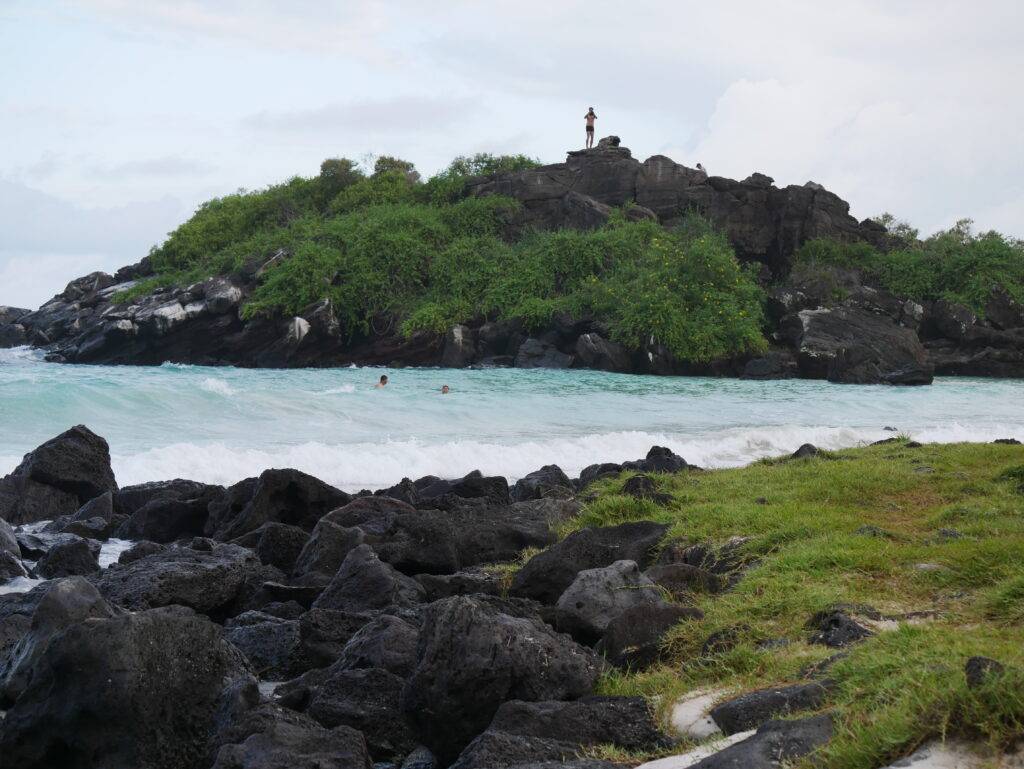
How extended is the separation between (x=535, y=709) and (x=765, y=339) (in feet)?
119

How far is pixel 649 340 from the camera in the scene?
37781 millimetres

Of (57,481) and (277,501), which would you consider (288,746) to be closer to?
(277,501)

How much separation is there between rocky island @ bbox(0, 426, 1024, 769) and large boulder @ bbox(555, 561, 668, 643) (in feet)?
0.06

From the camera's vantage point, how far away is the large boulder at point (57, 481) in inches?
456

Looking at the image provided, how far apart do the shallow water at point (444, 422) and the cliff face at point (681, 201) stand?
16356 millimetres

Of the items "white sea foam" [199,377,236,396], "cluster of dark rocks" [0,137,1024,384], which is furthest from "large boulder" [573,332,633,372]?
"white sea foam" [199,377,236,396]

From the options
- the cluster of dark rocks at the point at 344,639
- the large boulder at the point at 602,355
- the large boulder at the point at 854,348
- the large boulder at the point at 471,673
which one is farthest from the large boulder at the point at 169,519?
the large boulder at the point at 854,348

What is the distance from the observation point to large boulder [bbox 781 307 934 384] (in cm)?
3609

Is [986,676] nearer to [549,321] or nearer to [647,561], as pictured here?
[647,561]

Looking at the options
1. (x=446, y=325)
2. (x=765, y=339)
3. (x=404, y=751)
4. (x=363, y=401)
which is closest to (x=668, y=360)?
(x=765, y=339)

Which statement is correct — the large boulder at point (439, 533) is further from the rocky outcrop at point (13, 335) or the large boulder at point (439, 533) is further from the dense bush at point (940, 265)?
the rocky outcrop at point (13, 335)

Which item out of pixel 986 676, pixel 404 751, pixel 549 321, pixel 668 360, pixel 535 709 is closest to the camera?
pixel 986 676

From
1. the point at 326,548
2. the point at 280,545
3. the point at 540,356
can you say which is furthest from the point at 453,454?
the point at 540,356

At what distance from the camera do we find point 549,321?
41156 mm
